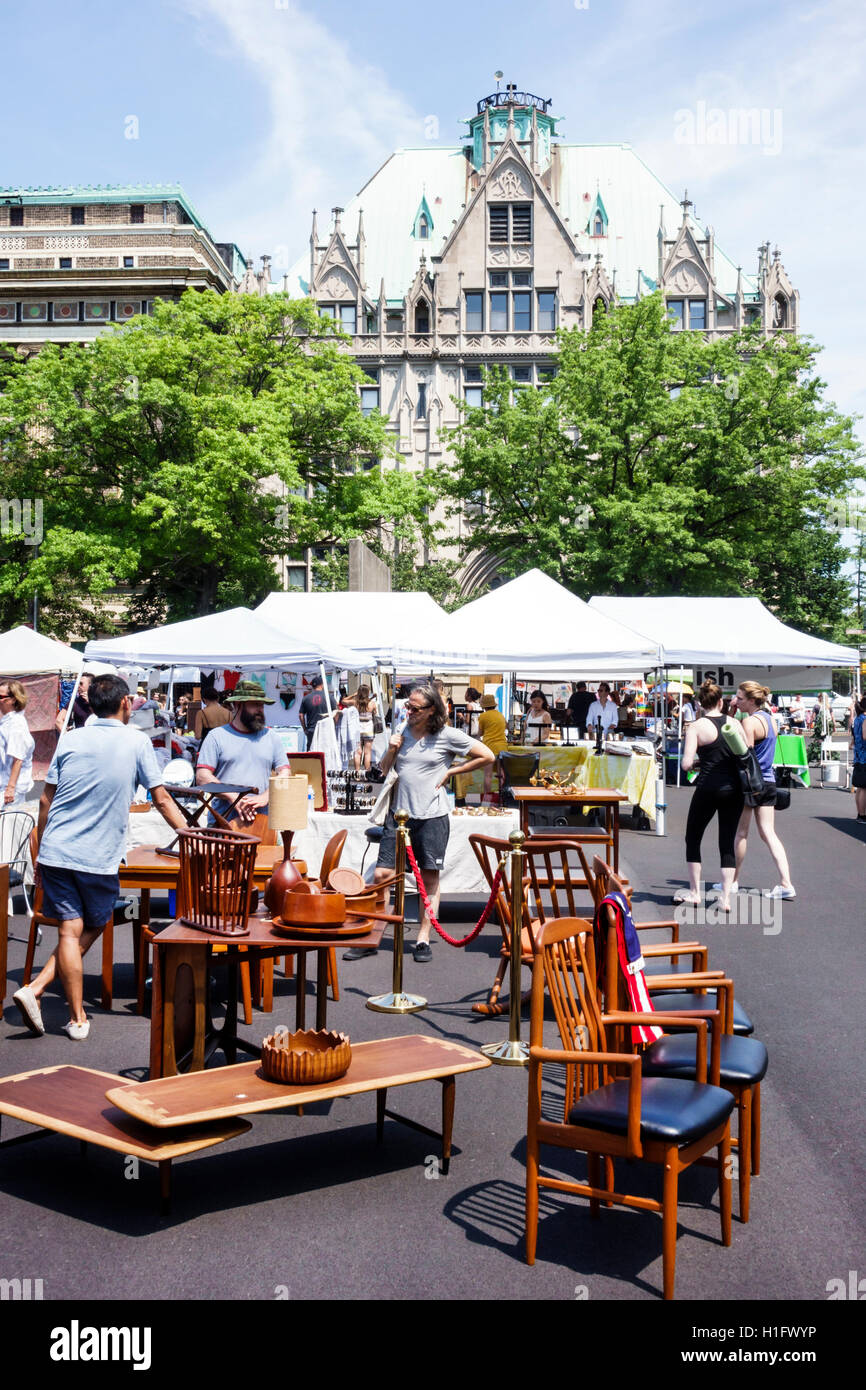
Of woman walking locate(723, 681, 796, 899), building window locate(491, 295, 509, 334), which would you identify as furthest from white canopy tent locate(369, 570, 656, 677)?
building window locate(491, 295, 509, 334)

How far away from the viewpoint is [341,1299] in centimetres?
340

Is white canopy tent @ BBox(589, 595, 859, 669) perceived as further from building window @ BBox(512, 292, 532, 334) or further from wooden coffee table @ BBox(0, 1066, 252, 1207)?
A: building window @ BBox(512, 292, 532, 334)

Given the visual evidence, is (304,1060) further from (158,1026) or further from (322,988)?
(322,988)

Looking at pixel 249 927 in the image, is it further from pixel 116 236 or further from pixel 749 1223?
pixel 116 236

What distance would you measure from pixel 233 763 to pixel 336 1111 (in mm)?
3261

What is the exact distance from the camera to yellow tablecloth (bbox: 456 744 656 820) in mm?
16578

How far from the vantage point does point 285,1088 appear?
4.18 metres

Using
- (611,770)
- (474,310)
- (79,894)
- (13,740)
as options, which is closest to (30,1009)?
(79,894)

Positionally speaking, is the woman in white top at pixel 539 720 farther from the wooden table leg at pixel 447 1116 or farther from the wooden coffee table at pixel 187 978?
the wooden table leg at pixel 447 1116

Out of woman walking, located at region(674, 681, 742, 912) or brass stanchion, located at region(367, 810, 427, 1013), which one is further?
woman walking, located at region(674, 681, 742, 912)

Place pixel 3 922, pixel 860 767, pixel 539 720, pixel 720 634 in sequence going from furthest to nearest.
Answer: pixel 720 634
pixel 539 720
pixel 860 767
pixel 3 922

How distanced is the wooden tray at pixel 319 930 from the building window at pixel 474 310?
56221 mm

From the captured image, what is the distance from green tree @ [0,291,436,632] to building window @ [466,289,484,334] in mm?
20569

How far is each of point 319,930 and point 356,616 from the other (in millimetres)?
16273
